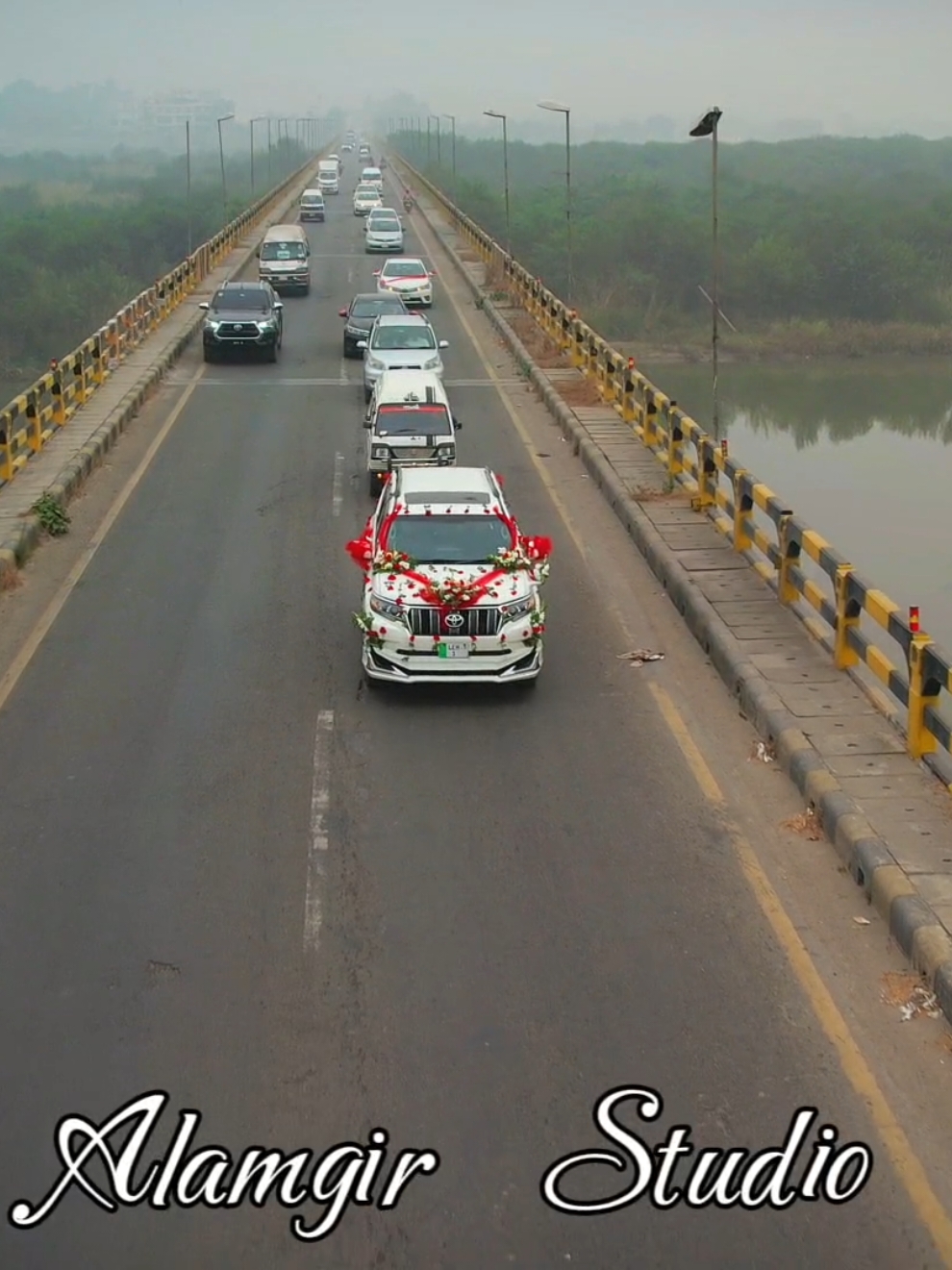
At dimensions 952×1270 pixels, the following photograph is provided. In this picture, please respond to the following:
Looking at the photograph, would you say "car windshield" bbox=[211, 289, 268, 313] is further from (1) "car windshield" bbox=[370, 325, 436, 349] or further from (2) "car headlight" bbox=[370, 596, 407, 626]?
(2) "car headlight" bbox=[370, 596, 407, 626]

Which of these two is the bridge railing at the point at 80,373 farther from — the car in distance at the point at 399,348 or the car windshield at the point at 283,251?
the car in distance at the point at 399,348

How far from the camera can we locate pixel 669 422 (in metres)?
22.4

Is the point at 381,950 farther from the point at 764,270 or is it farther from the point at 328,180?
the point at 328,180

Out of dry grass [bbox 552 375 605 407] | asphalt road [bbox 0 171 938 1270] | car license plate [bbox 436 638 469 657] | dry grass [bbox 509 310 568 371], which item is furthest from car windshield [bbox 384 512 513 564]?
dry grass [bbox 509 310 568 371]

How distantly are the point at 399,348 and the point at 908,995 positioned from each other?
22.9 meters

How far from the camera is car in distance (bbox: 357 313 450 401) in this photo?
A: 29469mm

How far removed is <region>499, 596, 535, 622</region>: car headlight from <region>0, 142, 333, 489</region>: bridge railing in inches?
420

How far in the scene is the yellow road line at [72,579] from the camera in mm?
14703

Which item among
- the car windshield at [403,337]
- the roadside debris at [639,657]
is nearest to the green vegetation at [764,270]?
the car windshield at [403,337]

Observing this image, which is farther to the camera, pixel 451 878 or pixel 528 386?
pixel 528 386

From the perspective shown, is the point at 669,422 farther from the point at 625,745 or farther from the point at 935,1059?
the point at 935,1059

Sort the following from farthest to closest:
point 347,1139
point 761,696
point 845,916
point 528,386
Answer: point 528,386 < point 761,696 < point 845,916 < point 347,1139

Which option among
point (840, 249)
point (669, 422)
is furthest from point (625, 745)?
point (840, 249)

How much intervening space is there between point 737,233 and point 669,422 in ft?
232
